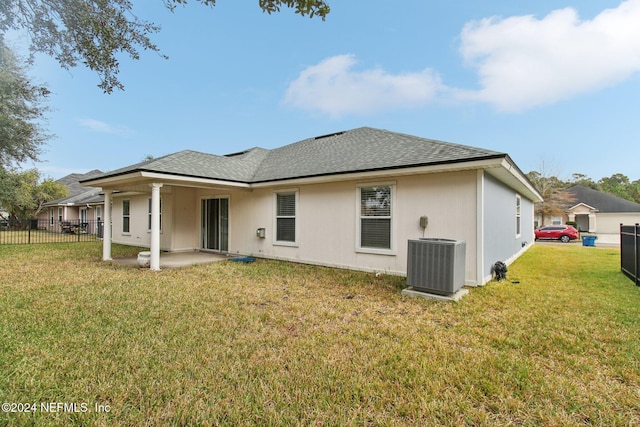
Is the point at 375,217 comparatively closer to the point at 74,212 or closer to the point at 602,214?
the point at 74,212

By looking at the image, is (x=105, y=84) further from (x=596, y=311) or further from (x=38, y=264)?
(x=596, y=311)

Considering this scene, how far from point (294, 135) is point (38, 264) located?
1667 cm

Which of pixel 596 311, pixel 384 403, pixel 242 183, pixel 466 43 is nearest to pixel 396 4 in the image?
pixel 466 43

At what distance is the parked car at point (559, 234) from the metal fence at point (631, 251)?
1682 cm

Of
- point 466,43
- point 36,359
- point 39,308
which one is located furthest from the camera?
point 466,43

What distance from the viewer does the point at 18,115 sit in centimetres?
1205

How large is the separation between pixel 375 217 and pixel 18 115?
15.4m

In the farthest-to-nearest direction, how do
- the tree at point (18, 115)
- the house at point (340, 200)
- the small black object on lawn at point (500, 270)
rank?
1. the tree at point (18, 115)
2. the small black object on lawn at point (500, 270)
3. the house at point (340, 200)

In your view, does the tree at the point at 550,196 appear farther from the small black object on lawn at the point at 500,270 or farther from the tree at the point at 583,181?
the small black object on lawn at the point at 500,270

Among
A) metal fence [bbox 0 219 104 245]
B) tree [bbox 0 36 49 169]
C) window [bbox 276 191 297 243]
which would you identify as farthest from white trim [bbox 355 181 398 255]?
metal fence [bbox 0 219 104 245]

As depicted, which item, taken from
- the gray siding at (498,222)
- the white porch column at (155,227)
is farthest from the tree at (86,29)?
the gray siding at (498,222)

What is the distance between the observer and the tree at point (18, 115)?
10.3 m

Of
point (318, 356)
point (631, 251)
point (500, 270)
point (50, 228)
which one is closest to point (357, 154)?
point (500, 270)

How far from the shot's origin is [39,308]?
455 cm
